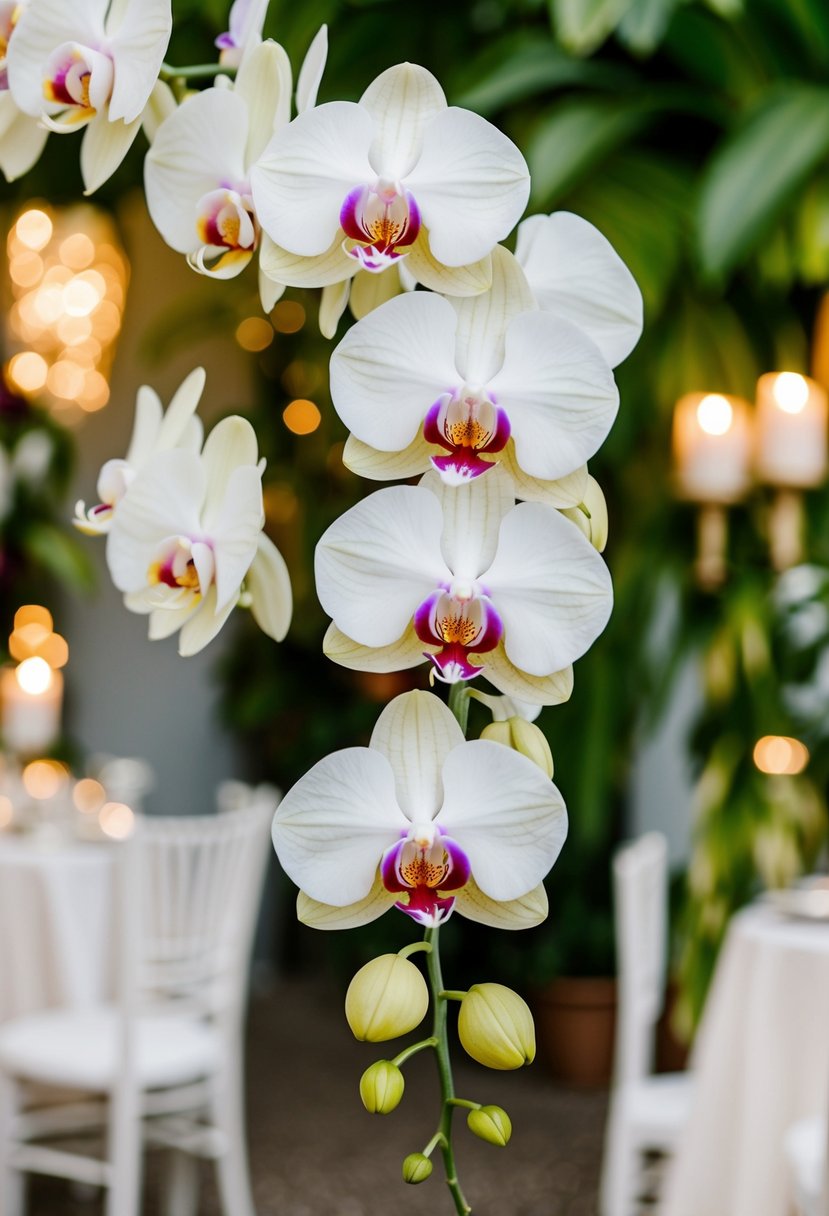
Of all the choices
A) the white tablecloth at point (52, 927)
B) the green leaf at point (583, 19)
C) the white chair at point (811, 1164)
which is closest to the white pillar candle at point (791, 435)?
the green leaf at point (583, 19)

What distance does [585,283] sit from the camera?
388 millimetres

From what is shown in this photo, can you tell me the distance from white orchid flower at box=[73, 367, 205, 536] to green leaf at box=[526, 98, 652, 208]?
1.51 m

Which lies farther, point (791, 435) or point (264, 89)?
point (791, 435)

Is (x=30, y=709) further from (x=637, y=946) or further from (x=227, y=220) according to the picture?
(x=227, y=220)

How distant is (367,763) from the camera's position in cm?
34

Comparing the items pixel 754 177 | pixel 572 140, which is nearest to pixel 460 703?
pixel 754 177

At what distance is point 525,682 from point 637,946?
2259mm

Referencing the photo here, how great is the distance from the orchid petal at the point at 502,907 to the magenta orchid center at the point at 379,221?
0.16m

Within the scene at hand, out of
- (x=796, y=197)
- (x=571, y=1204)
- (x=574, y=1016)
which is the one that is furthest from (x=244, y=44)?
(x=574, y=1016)

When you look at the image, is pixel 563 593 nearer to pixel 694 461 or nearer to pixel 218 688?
pixel 694 461

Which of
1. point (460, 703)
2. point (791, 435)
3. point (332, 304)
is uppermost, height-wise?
point (791, 435)

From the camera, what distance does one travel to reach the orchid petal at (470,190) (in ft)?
1.12

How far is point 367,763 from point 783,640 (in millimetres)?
2675

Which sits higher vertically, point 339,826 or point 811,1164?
point 339,826
